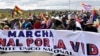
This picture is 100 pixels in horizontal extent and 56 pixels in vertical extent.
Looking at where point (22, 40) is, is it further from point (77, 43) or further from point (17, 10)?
point (17, 10)

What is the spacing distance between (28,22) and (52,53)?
5.21 meters

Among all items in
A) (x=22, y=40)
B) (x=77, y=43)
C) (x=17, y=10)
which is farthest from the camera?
(x=17, y=10)

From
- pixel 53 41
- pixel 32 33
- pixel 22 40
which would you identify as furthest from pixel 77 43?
pixel 22 40

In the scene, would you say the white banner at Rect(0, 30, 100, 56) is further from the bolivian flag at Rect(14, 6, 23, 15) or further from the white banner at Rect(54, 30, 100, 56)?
the bolivian flag at Rect(14, 6, 23, 15)

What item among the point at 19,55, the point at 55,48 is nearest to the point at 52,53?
the point at 55,48

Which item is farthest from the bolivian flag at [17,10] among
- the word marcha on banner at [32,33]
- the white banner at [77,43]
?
the white banner at [77,43]

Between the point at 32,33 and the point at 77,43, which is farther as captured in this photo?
the point at 32,33

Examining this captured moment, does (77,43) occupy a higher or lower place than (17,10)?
higher

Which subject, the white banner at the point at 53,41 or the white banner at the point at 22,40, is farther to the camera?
the white banner at the point at 22,40

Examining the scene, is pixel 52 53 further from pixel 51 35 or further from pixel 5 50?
pixel 5 50

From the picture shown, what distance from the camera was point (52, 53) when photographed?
14.8 metres

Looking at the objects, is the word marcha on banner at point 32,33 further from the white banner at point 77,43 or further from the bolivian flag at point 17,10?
the bolivian flag at point 17,10

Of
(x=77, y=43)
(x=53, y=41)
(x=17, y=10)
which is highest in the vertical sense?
(x=77, y=43)

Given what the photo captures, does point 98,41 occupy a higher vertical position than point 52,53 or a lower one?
higher
